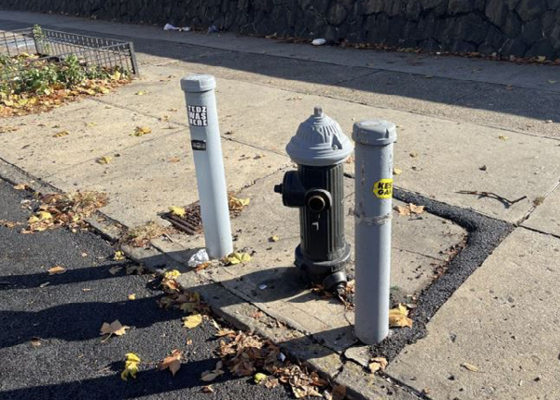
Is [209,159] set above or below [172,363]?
above

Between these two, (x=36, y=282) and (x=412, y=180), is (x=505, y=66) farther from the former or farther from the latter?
(x=36, y=282)

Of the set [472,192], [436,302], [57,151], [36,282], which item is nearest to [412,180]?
[472,192]

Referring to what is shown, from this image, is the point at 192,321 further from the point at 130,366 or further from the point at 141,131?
the point at 141,131

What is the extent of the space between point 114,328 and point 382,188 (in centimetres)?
175

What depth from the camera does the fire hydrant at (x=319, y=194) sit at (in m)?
2.95

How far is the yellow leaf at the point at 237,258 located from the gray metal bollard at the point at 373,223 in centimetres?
106

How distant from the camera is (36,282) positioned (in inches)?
147

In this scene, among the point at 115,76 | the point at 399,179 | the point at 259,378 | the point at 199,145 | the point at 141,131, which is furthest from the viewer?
the point at 115,76

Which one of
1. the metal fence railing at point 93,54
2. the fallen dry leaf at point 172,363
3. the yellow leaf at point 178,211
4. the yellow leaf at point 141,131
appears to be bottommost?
the fallen dry leaf at point 172,363

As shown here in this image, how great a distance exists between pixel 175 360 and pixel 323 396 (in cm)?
80

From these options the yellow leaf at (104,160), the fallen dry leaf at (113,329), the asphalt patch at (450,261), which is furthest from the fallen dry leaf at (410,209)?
the yellow leaf at (104,160)

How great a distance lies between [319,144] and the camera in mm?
2949

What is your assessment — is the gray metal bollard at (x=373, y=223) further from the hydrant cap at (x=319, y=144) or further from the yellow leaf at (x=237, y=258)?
the yellow leaf at (x=237, y=258)

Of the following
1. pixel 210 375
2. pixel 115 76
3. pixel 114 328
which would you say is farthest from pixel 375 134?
pixel 115 76
